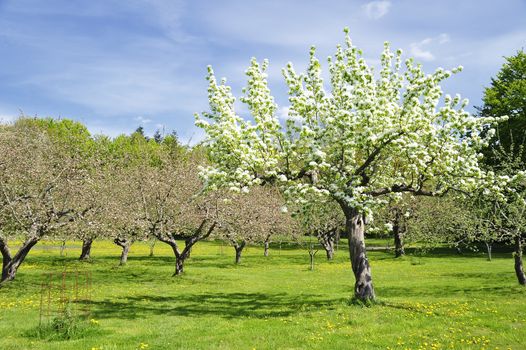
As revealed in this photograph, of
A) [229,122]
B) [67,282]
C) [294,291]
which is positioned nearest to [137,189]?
[67,282]

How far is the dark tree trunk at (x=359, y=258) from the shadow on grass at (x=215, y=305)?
3.55 feet

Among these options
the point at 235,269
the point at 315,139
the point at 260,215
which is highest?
the point at 315,139

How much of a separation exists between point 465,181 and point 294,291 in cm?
1357

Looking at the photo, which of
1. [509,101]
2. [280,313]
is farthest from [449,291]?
[509,101]

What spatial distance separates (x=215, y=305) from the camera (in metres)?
22.6

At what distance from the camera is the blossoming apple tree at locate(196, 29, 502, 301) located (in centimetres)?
1805

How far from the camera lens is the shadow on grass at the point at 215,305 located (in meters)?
19.9

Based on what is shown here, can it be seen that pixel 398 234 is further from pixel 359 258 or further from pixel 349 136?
pixel 349 136

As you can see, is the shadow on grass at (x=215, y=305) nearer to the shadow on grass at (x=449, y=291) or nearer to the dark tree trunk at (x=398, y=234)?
the shadow on grass at (x=449, y=291)

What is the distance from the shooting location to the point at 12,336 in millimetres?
15516

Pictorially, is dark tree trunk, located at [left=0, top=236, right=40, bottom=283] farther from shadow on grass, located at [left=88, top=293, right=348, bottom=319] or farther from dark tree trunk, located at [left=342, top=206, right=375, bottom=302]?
dark tree trunk, located at [left=342, top=206, right=375, bottom=302]

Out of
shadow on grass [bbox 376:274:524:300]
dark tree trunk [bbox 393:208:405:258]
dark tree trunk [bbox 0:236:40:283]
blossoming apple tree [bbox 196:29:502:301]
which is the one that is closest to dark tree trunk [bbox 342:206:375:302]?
blossoming apple tree [bbox 196:29:502:301]

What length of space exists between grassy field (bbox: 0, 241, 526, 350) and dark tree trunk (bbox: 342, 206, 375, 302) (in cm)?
90

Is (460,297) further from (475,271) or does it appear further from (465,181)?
(475,271)
